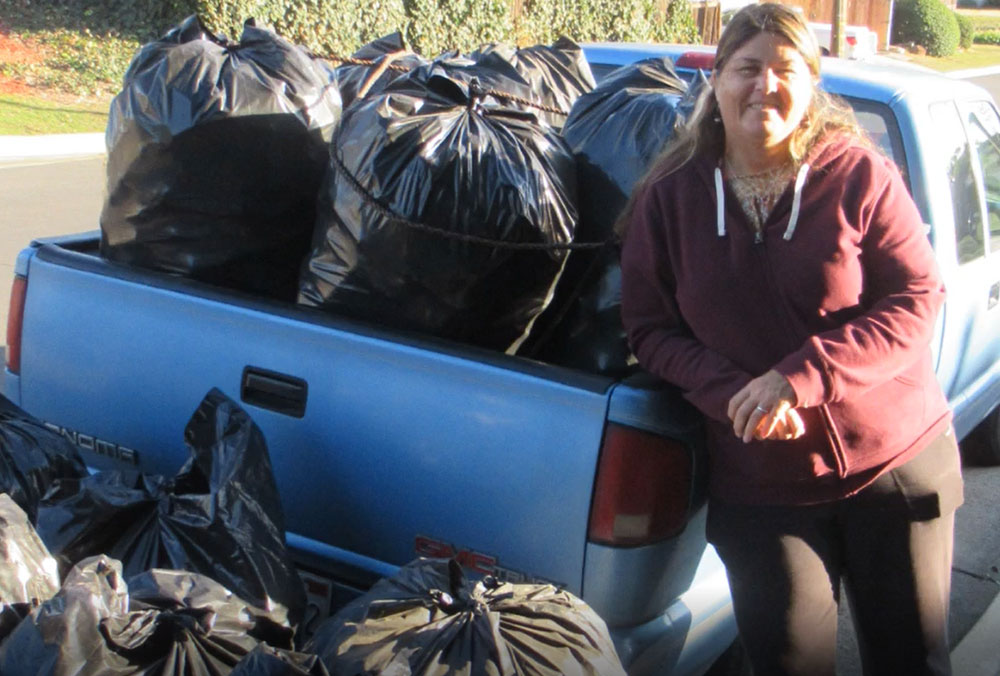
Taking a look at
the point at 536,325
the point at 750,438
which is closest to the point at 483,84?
the point at 536,325

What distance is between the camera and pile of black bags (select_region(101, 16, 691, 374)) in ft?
8.99

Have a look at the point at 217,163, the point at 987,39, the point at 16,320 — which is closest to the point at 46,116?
the point at 16,320

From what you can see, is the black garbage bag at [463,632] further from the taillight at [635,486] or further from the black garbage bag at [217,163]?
the black garbage bag at [217,163]

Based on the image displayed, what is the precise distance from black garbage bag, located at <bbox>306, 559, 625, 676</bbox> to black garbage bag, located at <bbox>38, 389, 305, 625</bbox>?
0.96 feet

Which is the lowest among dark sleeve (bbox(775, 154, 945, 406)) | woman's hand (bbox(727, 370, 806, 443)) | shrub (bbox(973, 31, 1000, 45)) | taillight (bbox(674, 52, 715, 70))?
shrub (bbox(973, 31, 1000, 45))

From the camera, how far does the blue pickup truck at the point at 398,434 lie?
2477 millimetres

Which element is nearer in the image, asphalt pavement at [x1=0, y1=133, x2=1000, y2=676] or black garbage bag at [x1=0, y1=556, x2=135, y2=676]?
black garbage bag at [x1=0, y1=556, x2=135, y2=676]

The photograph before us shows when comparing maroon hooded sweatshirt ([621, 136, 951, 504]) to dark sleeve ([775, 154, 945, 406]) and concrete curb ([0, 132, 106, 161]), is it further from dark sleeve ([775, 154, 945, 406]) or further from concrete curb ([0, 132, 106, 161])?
concrete curb ([0, 132, 106, 161])

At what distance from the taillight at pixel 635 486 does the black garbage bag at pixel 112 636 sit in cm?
76

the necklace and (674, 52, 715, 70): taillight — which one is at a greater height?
(674, 52, 715, 70): taillight

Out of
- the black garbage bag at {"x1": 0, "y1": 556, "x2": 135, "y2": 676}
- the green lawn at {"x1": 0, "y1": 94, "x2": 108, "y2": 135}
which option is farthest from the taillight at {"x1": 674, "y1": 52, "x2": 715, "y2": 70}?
the green lawn at {"x1": 0, "y1": 94, "x2": 108, "y2": 135}

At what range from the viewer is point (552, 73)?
394 cm

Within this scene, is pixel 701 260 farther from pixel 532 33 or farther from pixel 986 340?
pixel 532 33

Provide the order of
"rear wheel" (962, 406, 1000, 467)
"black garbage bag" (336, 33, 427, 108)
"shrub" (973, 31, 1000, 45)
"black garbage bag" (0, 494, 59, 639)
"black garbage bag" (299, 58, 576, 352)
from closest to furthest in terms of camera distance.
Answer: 1. "black garbage bag" (0, 494, 59, 639)
2. "black garbage bag" (299, 58, 576, 352)
3. "black garbage bag" (336, 33, 427, 108)
4. "rear wheel" (962, 406, 1000, 467)
5. "shrub" (973, 31, 1000, 45)
